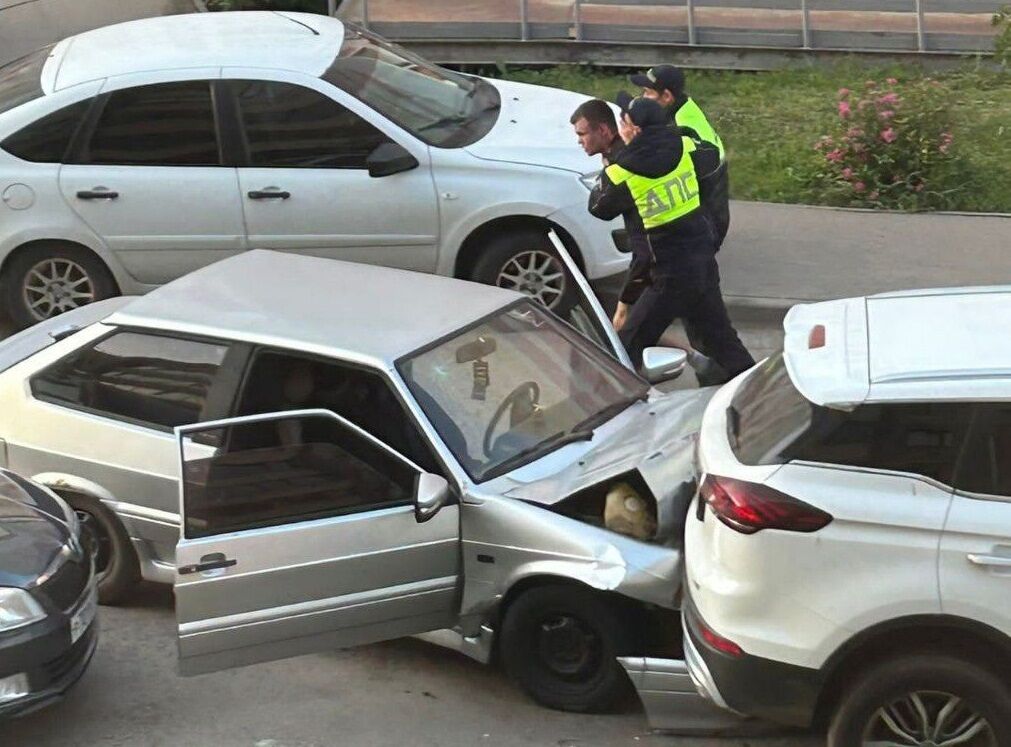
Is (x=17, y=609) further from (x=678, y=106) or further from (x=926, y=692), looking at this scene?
(x=678, y=106)

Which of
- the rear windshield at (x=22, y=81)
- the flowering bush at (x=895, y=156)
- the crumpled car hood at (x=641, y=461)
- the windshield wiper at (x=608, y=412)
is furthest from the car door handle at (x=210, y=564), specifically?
the flowering bush at (x=895, y=156)

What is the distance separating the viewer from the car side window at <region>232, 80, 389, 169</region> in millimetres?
9047

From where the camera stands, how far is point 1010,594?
437 centimetres

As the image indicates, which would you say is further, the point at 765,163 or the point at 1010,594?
the point at 765,163

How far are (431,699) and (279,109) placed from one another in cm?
449

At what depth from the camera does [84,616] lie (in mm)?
5695

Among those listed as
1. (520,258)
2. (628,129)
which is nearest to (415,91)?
(520,258)

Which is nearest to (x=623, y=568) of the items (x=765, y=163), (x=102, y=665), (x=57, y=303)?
(x=102, y=665)

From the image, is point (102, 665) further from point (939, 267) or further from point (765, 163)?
point (765, 163)

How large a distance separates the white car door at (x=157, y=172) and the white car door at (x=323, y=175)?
18cm

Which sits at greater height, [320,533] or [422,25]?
[422,25]

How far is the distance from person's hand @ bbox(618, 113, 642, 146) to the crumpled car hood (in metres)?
2.02

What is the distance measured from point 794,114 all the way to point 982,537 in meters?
9.49

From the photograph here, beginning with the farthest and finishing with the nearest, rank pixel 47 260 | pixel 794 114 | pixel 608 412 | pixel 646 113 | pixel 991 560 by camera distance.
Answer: pixel 794 114, pixel 47 260, pixel 646 113, pixel 608 412, pixel 991 560
